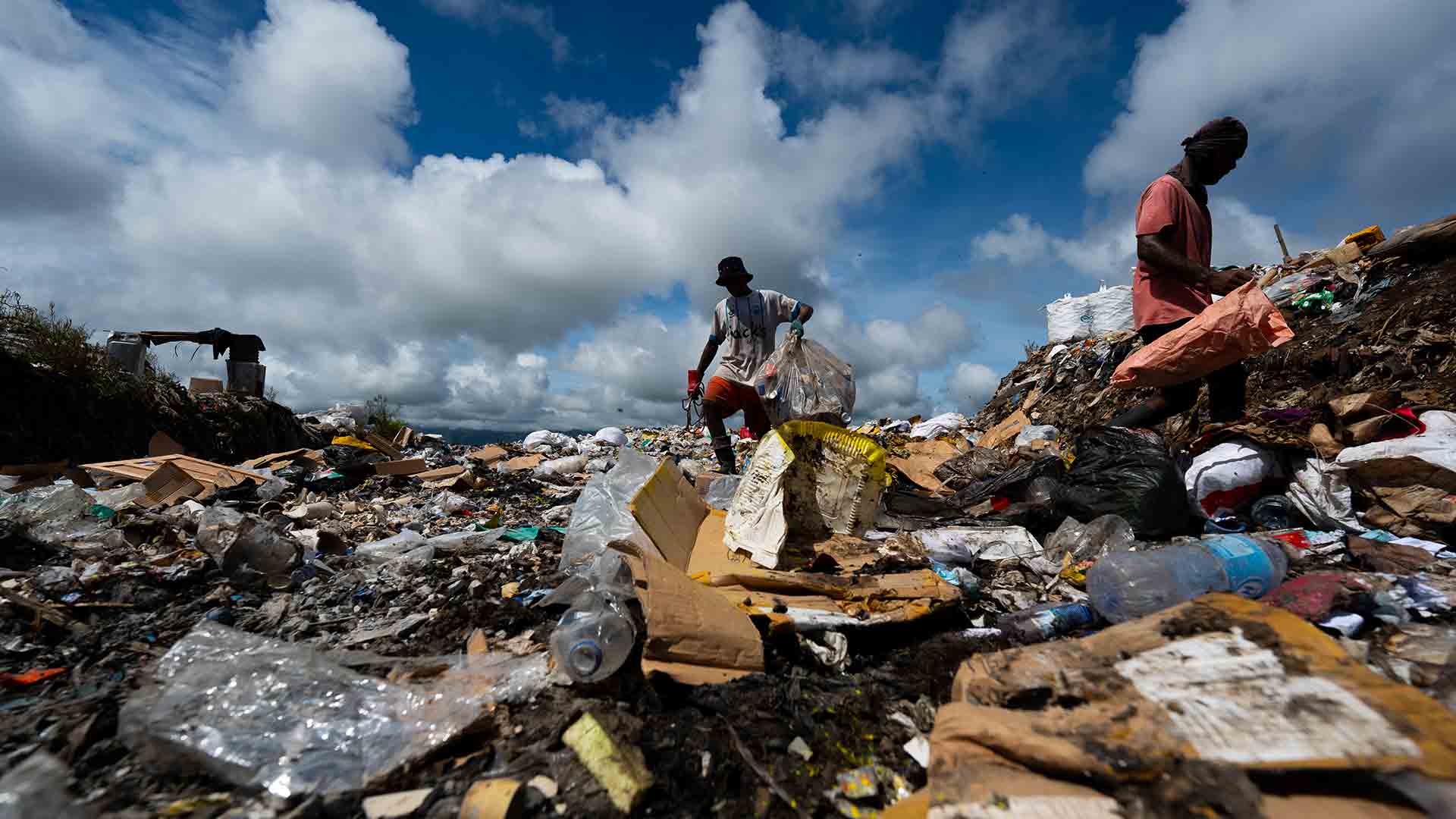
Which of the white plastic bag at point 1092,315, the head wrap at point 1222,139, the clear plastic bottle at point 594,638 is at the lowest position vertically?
the clear plastic bottle at point 594,638

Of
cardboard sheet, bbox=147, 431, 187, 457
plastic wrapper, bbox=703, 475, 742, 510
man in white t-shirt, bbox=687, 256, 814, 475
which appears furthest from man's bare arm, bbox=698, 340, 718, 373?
cardboard sheet, bbox=147, 431, 187, 457

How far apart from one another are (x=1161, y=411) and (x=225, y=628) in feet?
12.6

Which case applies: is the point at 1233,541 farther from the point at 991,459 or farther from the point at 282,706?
the point at 282,706

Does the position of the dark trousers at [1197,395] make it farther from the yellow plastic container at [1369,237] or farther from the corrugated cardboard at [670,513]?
the yellow plastic container at [1369,237]

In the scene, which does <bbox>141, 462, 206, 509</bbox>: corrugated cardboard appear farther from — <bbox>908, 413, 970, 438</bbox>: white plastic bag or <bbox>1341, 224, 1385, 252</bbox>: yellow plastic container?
<bbox>1341, 224, 1385, 252</bbox>: yellow plastic container

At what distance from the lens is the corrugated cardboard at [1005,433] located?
18.0 feet

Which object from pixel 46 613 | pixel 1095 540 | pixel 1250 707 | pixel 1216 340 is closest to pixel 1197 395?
pixel 1216 340

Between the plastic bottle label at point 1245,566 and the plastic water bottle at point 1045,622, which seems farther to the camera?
the plastic bottle label at point 1245,566

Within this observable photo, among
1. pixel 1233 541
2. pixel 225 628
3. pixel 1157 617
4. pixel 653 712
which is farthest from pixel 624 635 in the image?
pixel 1233 541

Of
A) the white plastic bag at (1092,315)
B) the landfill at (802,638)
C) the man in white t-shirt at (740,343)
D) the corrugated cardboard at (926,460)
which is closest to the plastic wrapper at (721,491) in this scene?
the landfill at (802,638)

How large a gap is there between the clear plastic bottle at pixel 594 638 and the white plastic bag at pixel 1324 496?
9.58 ft

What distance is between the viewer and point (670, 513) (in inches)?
105

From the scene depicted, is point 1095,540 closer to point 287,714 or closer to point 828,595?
point 828,595

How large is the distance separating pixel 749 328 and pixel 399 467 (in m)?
3.68
